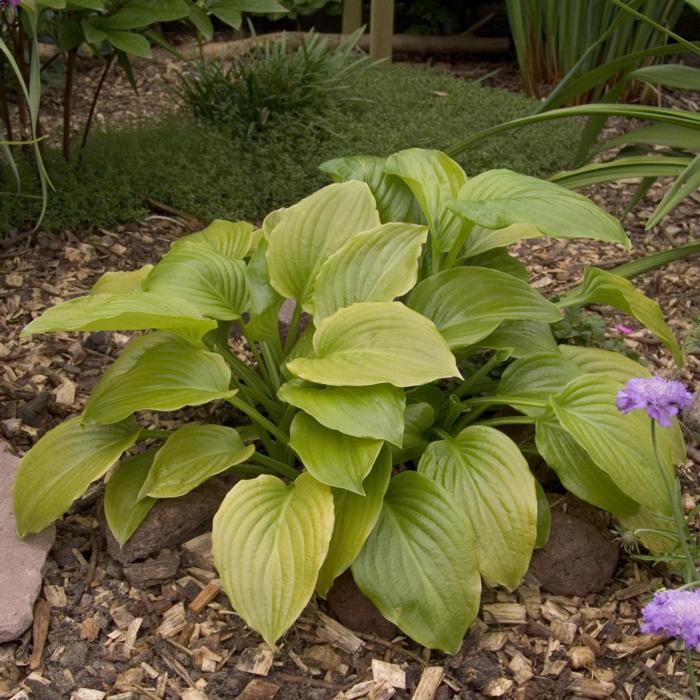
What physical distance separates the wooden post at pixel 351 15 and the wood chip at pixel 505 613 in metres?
3.71

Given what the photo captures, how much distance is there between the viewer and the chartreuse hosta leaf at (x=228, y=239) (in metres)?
2.32

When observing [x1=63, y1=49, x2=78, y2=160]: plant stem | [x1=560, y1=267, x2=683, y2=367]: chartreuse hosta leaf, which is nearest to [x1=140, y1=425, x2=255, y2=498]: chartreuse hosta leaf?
[x1=560, y1=267, x2=683, y2=367]: chartreuse hosta leaf

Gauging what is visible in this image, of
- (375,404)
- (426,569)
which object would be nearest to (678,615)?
(426,569)

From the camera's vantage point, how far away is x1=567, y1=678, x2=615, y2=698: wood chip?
1.74m

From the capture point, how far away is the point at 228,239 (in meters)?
2.37

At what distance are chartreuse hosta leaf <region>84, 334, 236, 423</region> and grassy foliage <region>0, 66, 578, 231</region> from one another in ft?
3.76

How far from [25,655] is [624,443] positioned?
124 centimetres

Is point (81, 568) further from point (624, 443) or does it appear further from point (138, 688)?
point (624, 443)

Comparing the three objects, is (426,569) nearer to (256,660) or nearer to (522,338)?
(256,660)

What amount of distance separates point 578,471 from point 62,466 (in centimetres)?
108

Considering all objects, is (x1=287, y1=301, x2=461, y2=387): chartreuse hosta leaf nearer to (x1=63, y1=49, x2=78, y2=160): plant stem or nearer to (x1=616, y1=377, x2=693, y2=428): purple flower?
(x1=616, y1=377, x2=693, y2=428): purple flower

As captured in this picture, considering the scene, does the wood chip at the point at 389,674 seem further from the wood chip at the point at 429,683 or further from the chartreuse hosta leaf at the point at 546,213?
the chartreuse hosta leaf at the point at 546,213

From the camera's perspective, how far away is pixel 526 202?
1.92m

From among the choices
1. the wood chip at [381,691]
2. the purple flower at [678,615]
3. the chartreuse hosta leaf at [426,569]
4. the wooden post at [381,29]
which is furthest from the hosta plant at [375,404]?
the wooden post at [381,29]
